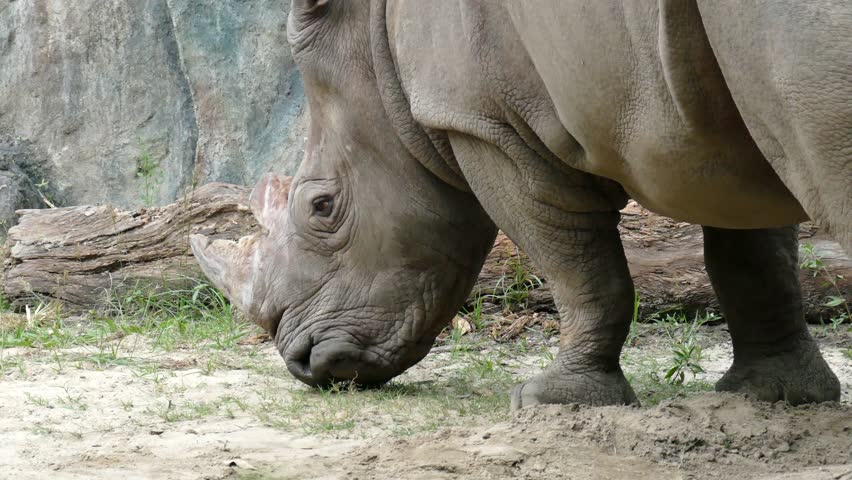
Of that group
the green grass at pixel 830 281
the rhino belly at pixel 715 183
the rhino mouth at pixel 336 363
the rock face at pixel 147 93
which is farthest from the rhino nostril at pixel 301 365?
the rock face at pixel 147 93

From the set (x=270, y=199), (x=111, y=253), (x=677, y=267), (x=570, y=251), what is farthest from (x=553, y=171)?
(x=111, y=253)

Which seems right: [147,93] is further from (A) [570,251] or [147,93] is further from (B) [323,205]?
(A) [570,251]

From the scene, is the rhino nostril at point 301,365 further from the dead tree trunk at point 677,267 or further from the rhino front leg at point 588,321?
the dead tree trunk at point 677,267

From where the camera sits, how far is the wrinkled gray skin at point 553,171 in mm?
2658

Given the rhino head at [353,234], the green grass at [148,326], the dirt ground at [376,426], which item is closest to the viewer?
the dirt ground at [376,426]

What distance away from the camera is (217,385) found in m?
5.21

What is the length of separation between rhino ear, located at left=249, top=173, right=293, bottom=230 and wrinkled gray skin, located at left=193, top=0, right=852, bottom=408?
12 millimetres

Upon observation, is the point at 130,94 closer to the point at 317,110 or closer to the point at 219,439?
the point at 317,110

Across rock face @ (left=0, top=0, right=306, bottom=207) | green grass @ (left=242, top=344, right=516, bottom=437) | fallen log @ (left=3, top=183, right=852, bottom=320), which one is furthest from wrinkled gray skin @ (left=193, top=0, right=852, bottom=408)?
rock face @ (left=0, top=0, right=306, bottom=207)

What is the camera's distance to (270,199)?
17.3 feet

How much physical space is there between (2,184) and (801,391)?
22.7 feet

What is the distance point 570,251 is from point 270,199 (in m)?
1.57

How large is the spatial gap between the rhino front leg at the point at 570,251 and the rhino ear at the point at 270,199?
1.21 m

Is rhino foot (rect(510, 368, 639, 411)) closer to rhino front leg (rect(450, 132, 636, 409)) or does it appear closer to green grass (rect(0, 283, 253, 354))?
rhino front leg (rect(450, 132, 636, 409))
